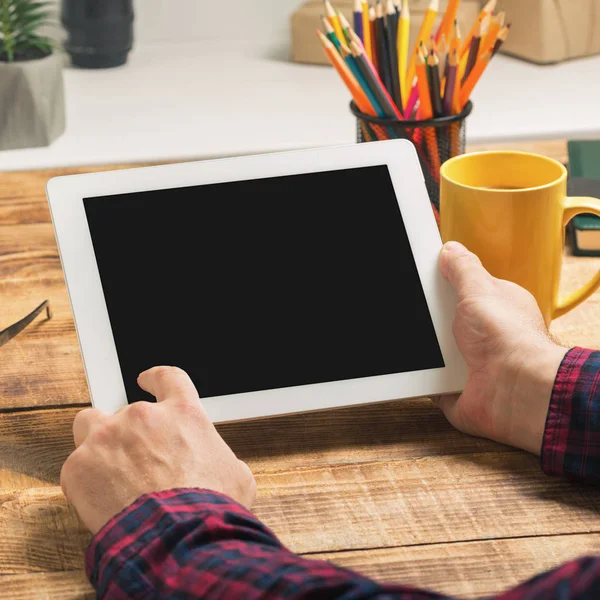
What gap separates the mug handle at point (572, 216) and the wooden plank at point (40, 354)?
1.40 ft

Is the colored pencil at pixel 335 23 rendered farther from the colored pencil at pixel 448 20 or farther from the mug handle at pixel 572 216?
the mug handle at pixel 572 216

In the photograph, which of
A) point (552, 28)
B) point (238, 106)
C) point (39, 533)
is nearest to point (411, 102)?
point (39, 533)

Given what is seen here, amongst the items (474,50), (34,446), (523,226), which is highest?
(474,50)

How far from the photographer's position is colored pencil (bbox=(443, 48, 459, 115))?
2.90 ft

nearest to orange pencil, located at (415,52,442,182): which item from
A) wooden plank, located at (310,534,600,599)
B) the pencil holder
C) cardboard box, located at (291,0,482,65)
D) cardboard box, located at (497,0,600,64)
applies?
the pencil holder

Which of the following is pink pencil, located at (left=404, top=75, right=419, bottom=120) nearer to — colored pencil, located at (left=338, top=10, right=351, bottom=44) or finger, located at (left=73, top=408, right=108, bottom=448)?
colored pencil, located at (left=338, top=10, right=351, bottom=44)

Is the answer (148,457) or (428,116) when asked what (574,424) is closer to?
(148,457)

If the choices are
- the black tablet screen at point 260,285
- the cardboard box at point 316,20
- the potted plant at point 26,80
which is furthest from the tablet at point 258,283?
the cardboard box at point 316,20

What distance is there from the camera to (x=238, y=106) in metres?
2.06

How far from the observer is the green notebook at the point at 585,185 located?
3.18 ft

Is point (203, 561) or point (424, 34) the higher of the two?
point (424, 34)

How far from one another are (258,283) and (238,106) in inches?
55.9

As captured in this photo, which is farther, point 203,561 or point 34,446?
point 34,446

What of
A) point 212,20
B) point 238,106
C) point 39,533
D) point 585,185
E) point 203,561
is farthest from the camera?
point 212,20
